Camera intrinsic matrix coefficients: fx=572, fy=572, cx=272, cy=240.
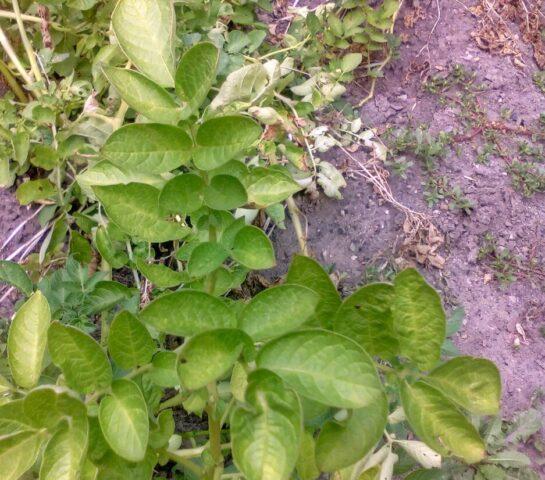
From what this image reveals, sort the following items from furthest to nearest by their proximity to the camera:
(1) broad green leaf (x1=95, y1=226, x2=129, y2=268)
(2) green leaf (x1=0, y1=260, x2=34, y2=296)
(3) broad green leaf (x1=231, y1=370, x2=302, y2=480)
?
1. (1) broad green leaf (x1=95, y1=226, x2=129, y2=268)
2. (2) green leaf (x1=0, y1=260, x2=34, y2=296)
3. (3) broad green leaf (x1=231, y1=370, x2=302, y2=480)

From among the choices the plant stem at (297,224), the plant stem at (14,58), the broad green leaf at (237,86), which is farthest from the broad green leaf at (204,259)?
the plant stem at (14,58)

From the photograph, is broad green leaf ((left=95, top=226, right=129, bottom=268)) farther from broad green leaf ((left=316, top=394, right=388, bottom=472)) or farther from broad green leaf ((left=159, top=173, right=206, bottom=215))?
broad green leaf ((left=316, top=394, right=388, bottom=472))

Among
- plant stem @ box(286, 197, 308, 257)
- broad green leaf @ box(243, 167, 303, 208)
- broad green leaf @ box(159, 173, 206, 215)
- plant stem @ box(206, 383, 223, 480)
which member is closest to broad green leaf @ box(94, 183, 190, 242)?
broad green leaf @ box(159, 173, 206, 215)

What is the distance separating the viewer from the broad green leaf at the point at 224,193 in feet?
2.97

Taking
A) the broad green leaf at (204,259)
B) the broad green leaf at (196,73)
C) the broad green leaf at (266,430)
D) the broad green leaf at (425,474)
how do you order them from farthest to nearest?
1. the broad green leaf at (425,474)
2. the broad green leaf at (204,259)
3. the broad green leaf at (196,73)
4. the broad green leaf at (266,430)

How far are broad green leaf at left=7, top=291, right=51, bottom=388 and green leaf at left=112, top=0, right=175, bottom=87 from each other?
39 centimetres

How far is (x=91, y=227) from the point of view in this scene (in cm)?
154

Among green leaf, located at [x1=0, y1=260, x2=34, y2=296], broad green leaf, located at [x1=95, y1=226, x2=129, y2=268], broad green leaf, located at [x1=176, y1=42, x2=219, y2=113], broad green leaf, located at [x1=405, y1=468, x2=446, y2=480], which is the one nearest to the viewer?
broad green leaf, located at [x1=176, y1=42, x2=219, y2=113]

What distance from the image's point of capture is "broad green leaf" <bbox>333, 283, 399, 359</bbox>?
32.1 inches

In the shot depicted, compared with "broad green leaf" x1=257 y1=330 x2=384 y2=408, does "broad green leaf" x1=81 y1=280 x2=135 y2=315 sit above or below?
below

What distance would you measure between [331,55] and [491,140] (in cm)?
68

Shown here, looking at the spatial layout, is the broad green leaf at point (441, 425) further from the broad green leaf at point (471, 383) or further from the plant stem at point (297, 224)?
the plant stem at point (297, 224)

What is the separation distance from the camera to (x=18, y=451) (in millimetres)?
802

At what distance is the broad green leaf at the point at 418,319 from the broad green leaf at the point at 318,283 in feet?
0.41
